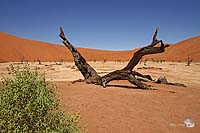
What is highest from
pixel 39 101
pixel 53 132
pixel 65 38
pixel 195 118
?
pixel 65 38

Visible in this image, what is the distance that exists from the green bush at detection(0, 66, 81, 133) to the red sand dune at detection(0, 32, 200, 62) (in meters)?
44.8

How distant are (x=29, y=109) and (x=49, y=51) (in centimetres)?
6635

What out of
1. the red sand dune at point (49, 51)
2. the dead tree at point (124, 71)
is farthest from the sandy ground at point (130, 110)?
the red sand dune at point (49, 51)

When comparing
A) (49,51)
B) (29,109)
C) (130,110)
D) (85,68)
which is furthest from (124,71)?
(49,51)

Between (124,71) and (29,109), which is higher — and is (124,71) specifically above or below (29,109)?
above

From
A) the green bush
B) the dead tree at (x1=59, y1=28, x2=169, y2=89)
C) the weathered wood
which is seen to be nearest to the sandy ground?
the green bush

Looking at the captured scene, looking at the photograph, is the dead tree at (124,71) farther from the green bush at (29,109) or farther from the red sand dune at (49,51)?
the red sand dune at (49,51)

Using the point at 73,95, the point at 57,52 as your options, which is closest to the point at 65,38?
the point at 73,95

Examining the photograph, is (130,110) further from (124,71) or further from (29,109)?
(124,71)

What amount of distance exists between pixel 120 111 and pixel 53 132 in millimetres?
3308

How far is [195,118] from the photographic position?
7.00 metres

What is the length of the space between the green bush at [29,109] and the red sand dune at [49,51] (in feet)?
147

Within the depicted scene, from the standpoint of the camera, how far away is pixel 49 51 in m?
69.2

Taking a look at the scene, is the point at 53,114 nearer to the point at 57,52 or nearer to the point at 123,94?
the point at 123,94
